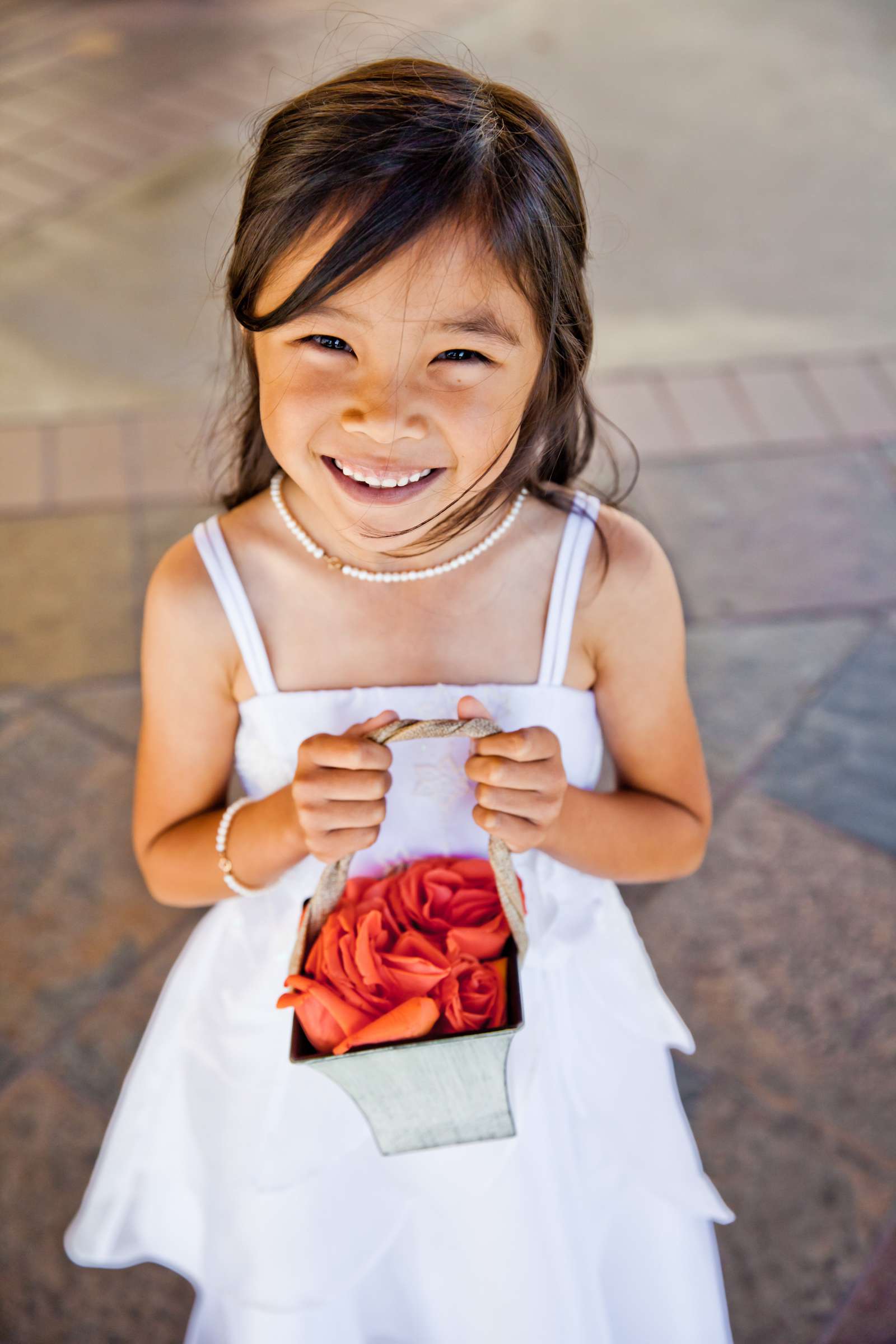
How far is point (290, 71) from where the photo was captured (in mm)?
3740

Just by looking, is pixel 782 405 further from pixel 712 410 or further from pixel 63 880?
pixel 63 880

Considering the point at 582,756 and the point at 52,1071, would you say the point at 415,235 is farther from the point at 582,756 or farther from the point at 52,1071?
the point at 52,1071

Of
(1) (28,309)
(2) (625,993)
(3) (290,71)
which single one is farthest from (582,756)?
(3) (290,71)

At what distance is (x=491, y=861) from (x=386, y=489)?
12.1 inches

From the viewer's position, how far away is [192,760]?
3.67 ft

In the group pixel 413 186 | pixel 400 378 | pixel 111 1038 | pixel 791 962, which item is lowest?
pixel 111 1038

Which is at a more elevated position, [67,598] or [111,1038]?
[67,598]

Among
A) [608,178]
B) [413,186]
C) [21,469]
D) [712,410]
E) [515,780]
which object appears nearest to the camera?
[413,186]

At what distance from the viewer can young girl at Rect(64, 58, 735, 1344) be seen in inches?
37.5

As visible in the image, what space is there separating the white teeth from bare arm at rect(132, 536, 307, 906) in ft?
0.80

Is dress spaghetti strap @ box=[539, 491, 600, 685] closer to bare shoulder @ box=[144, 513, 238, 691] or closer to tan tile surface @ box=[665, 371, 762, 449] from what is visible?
bare shoulder @ box=[144, 513, 238, 691]

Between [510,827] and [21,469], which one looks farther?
[21,469]

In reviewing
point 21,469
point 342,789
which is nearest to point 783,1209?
point 342,789

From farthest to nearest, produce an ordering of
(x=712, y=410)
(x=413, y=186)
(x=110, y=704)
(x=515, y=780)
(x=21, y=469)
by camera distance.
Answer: (x=712, y=410), (x=21, y=469), (x=110, y=704), (x=515, y=780), (x=413, y=186)
